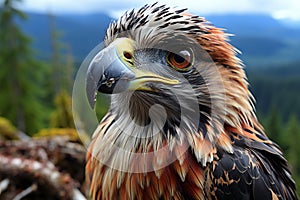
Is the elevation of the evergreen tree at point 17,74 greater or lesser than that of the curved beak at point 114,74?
lesser

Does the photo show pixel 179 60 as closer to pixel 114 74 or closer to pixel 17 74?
pixel 114 74

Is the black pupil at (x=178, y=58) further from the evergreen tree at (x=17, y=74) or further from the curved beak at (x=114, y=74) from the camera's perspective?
the evergreen tree at (x=17, y=74)

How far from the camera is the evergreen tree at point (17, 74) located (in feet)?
79.9

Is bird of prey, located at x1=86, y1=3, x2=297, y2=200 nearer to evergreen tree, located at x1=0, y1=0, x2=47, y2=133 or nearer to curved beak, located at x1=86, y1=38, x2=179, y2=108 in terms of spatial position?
curved beak, located at x1=86, y1=38, x2=179, y2=108

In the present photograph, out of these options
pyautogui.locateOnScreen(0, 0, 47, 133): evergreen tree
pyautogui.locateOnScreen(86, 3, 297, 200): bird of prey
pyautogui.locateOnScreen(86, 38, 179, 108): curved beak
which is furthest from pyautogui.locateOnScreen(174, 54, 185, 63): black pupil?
pyautogui.locateOnScreen(0, 0, 47, 133): evergreen tree

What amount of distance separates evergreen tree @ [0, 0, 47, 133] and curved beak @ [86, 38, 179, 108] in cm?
2317

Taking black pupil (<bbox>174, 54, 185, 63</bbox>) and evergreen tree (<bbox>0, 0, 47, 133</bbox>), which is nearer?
black pupil (<bbox>174, 54, 185, 63</bbox>)

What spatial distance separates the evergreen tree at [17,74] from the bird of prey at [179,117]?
75.5 feet

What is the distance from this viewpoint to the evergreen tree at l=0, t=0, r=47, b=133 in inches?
958

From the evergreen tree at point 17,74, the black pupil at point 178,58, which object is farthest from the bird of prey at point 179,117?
the evergreen tree at point 17,74

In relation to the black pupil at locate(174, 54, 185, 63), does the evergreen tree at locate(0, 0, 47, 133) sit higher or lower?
lower

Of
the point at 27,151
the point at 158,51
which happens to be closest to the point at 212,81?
the point at 158,51

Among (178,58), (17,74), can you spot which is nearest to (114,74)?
(178,58)

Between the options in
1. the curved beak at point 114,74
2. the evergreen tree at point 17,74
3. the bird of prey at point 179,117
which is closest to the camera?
the curved beak at point 114,74
